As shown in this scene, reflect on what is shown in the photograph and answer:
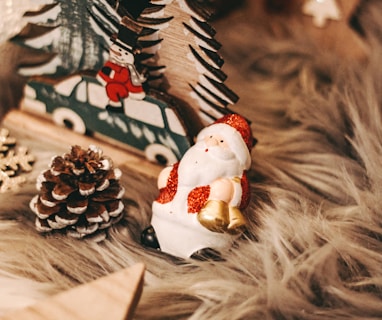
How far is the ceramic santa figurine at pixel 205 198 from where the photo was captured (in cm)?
70

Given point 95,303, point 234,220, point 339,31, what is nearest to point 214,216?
point 234,220

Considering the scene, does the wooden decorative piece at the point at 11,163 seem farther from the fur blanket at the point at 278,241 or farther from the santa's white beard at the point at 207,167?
the santa's white beard at the point at 207,167

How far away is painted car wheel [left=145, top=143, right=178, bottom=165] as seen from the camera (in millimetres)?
872

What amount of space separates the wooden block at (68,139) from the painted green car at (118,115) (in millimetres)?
11

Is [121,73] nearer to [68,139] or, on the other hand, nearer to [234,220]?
[68,139]

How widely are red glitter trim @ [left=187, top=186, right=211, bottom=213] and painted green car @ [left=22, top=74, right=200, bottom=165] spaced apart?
14 centimetres

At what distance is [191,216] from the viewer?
71cm

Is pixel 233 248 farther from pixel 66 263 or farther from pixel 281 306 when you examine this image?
pixel 66 263

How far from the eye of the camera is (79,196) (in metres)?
0.74

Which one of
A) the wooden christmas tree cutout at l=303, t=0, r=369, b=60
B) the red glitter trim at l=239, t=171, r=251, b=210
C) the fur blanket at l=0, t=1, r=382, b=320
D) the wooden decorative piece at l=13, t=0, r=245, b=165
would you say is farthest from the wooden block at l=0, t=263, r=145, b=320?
the wooden christmas tree cutout at l=303, t=0, r=369, b=60

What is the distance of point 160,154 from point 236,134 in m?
0.17

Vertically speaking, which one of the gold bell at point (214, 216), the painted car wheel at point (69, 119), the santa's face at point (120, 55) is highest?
the santa's face at point (120, 55)

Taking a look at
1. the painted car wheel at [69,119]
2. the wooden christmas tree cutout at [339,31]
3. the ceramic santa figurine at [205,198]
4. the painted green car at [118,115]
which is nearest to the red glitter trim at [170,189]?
the ceramic santa figurine at [205,198]

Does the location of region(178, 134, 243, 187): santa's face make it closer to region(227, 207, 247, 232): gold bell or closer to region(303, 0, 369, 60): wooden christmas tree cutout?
region(227, 207, 247, 232): gold bell
